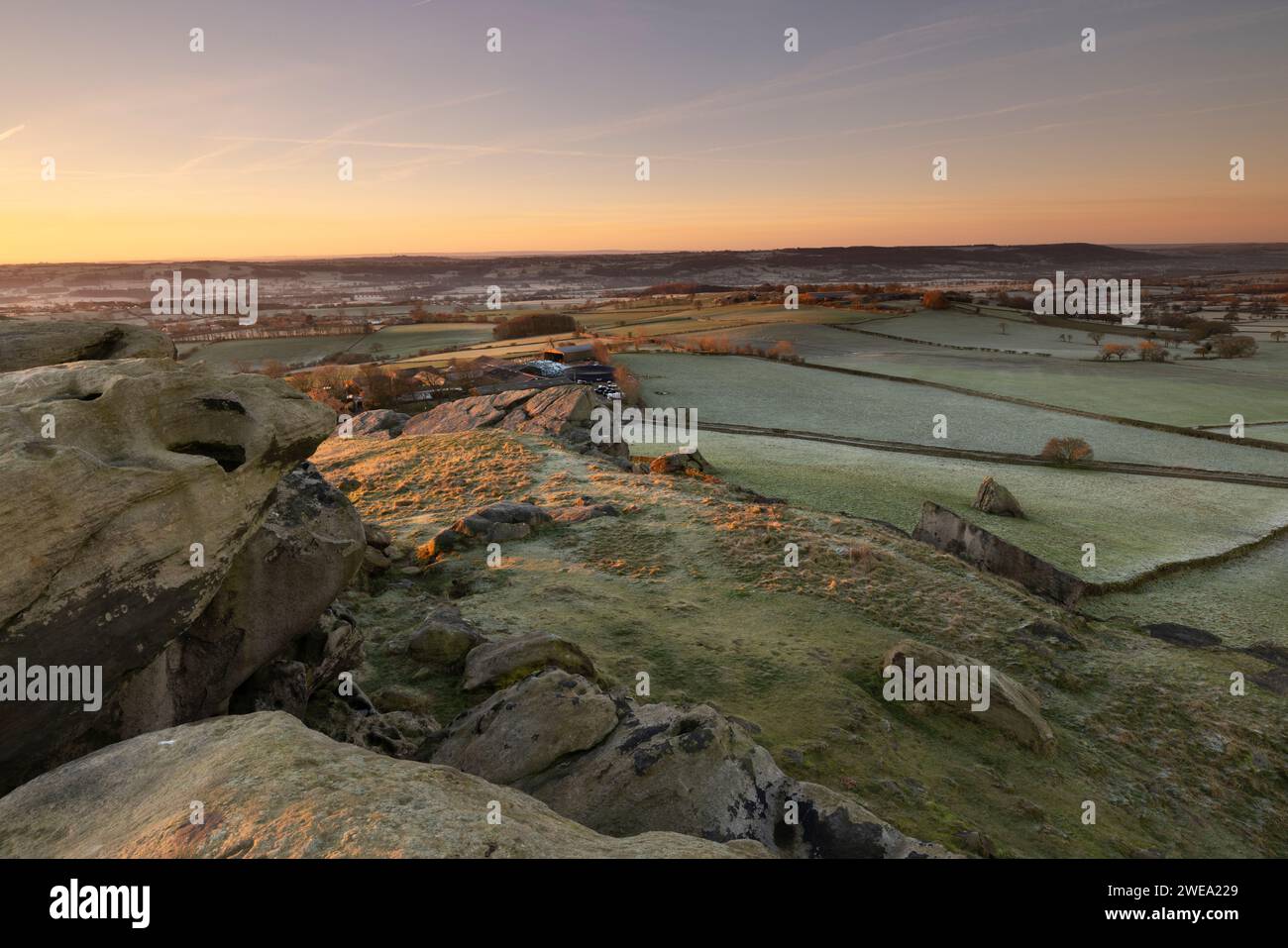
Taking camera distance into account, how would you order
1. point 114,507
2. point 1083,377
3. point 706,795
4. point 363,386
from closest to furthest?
point 114,507 → point 706,795 → point 363,386 → point 1083,377

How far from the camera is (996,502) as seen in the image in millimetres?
37344

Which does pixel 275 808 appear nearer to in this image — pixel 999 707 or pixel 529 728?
pixel 529 728

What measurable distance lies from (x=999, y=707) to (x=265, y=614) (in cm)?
1543

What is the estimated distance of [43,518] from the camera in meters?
8.35

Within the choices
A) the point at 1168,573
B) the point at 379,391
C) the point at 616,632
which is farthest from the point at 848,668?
the point at 379,391

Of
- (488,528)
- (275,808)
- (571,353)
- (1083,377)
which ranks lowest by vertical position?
(488,528)

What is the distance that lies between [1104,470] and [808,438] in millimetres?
20018

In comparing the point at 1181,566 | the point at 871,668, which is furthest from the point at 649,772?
the point at 1181,566

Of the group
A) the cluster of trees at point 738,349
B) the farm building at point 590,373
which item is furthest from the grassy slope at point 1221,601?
the cluster of trees at point 738,349

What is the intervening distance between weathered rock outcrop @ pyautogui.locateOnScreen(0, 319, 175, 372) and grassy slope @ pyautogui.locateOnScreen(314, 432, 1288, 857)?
7.73 metres

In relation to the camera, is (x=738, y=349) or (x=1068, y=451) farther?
(x=738, y=349)

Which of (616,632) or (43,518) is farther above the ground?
(43,518)

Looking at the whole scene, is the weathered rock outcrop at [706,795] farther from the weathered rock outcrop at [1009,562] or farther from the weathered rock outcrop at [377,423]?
the weathered rock outcrop at [377,423]
